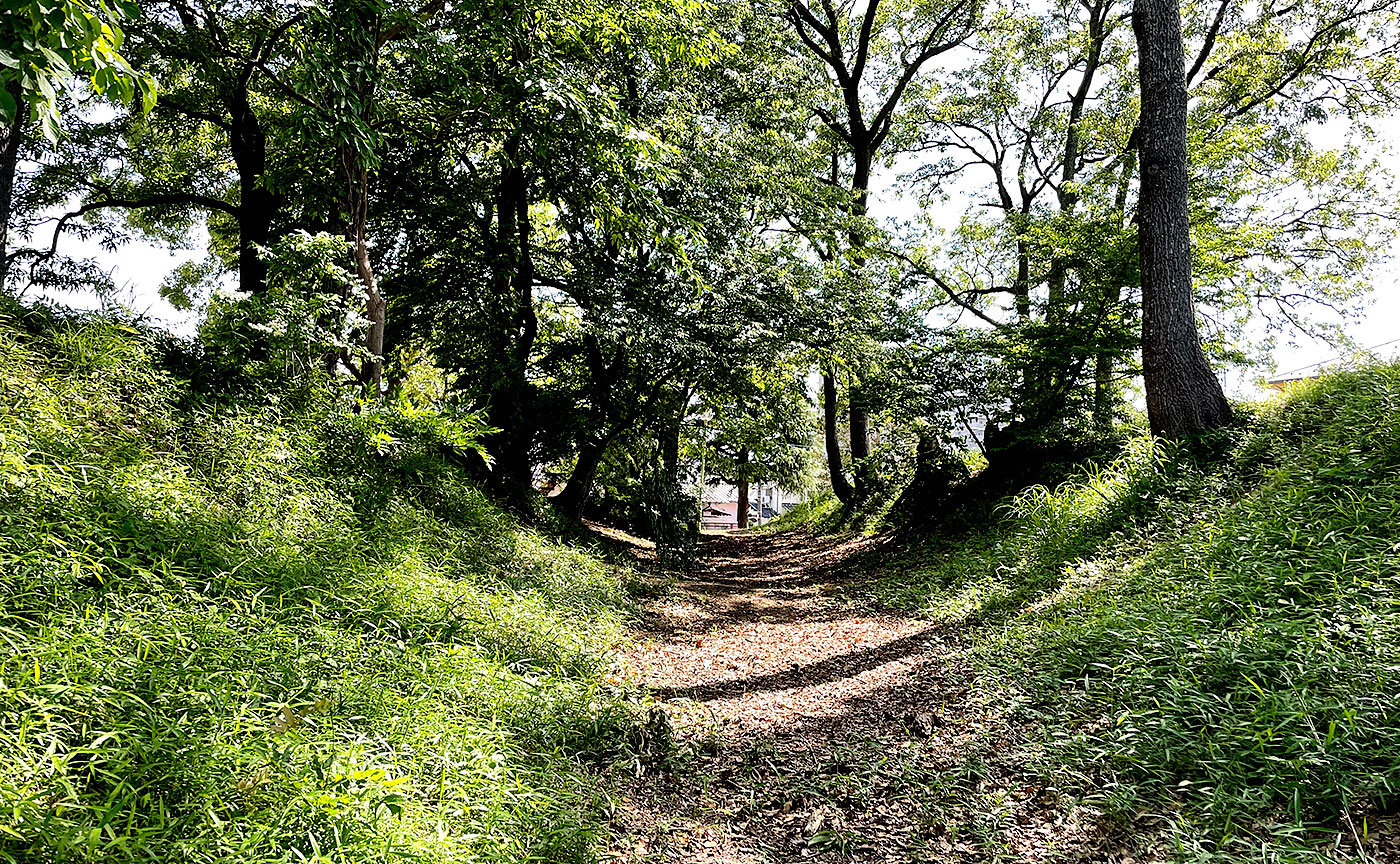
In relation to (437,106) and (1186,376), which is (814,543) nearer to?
(1186,376)

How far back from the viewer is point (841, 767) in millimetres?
3254

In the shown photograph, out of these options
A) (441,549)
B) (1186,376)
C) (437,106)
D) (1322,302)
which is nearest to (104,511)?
(441,549)

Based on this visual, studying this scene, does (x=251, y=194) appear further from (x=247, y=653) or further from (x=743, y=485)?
(x=743, y=485)

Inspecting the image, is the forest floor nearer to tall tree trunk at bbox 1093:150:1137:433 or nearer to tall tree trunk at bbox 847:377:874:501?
tall tree trunk at bbox 1093:150:1137:433

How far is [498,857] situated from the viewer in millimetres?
2312

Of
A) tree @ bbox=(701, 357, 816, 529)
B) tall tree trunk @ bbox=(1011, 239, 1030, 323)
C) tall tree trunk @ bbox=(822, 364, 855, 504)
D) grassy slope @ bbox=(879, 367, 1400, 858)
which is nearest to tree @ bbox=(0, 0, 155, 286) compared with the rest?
grassy slope @ bbox=(879, 367, 1400, 858)

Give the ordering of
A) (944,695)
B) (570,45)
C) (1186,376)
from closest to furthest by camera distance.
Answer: (944,695) → (1186,376) → (570,45)

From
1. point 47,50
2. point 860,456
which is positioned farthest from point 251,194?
point 860,456

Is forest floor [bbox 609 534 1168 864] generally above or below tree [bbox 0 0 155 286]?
below

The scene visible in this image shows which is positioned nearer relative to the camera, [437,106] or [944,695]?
[944,695]

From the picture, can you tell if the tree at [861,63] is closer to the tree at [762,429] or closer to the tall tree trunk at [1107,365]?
the tree at [762,429]

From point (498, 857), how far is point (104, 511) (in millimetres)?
2605

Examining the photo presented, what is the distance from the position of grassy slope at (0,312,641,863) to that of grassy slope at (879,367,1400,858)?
2.30 metres

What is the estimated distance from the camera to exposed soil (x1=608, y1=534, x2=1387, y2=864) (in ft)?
8.45
